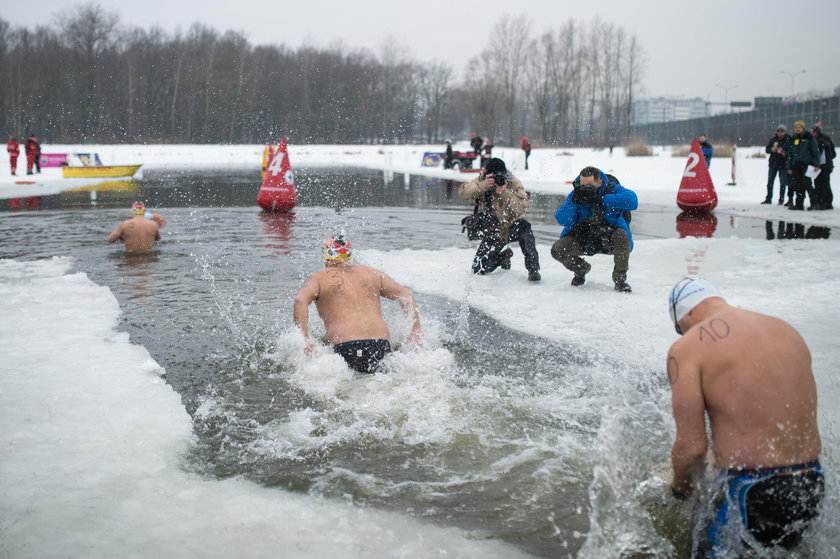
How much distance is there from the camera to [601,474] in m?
3.43

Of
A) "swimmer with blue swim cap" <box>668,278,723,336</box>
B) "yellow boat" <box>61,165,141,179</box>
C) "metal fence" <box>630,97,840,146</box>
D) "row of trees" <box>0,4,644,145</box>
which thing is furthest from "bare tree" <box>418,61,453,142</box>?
"swimmer with blue swim cap" <box>668,278,723,336</box>

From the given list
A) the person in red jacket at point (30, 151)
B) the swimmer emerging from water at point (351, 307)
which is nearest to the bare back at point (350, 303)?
the swimmer emerging from water at point (351, 307)

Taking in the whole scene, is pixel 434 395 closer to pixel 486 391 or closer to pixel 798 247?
pixel 486 391

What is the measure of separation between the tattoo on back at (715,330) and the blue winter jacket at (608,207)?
4.71 m

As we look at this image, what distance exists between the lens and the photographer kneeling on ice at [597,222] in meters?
7.30

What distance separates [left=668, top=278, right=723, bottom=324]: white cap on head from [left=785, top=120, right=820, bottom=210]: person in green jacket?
12321mm

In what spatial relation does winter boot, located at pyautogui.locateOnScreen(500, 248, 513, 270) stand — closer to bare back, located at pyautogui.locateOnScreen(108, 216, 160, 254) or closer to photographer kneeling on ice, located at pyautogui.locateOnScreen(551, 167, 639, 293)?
photographer kneeling on ice, located at pyautogui.locateOnScreen(551, 167, 639, 293)

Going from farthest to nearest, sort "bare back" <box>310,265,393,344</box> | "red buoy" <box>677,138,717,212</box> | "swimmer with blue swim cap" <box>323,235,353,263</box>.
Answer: "red buoy" <box>677,138,717,212</box> → "swimmer with blue swim cap" <box>323,235,353,263</box> → "bare back" <box>310,265,393,344</box>

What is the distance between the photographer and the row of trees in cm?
7362

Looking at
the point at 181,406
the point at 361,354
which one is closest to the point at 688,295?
the point at 361,354

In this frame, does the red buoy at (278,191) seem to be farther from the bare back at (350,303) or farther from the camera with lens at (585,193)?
the bare back at (350,303)

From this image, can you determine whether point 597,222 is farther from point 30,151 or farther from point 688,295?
point 30,151

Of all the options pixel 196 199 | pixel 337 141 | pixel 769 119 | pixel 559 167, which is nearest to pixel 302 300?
pixel 196 199

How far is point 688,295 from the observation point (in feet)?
9.66
